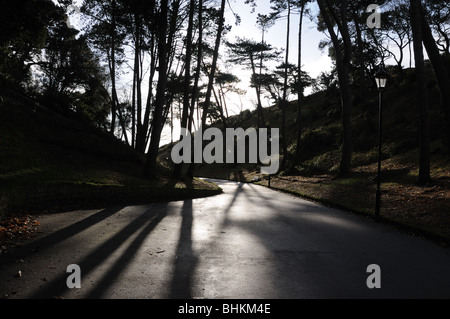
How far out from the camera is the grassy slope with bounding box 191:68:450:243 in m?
8.91

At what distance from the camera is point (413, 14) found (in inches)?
468

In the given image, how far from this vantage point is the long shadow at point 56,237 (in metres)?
5.12

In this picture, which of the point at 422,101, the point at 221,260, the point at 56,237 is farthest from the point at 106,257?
the point at 422,101

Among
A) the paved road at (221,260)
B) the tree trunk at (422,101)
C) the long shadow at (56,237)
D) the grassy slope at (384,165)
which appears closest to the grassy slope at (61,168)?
the paved road at (221,260)

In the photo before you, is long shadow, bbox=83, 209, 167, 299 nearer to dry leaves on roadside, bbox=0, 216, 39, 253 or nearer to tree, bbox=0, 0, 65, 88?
dry leaves on roadside, bbox=0, 216, 39, 253

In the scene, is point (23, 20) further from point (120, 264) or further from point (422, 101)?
point (422, 101)

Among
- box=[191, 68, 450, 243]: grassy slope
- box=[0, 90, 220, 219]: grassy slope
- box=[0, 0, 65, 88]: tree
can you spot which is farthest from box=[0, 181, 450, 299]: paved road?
box=[0, 0, 65, 88]: tree

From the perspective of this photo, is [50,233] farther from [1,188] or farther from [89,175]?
[89,175]

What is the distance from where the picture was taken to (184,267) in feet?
15.2

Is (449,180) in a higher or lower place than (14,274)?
higher

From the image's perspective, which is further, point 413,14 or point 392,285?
point 413,14
